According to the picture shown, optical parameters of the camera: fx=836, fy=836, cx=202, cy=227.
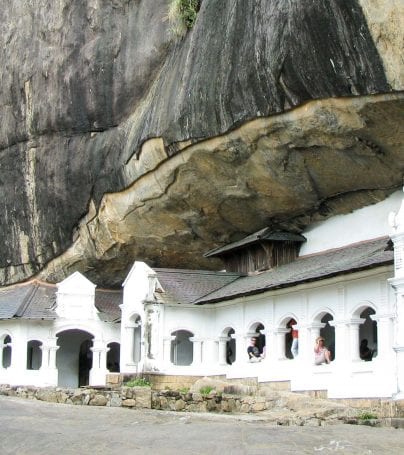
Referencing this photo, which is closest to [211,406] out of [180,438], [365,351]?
[365,351]

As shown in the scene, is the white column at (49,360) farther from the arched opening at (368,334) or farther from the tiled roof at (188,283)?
the arched opening at (368,334)

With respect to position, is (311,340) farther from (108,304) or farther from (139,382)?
(108,304)

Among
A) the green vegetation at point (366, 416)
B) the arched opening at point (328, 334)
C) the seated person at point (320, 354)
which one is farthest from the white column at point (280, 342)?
the green vegetation at point (366, 416)

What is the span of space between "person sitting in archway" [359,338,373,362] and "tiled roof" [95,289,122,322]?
13.2 m

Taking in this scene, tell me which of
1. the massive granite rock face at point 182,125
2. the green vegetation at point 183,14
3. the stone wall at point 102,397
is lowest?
the stone wall at point 102,397

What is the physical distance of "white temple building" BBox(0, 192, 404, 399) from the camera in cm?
2042

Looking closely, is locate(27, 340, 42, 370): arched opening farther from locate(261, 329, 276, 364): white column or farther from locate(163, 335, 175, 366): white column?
locate(261, 329, 276, 364): white column

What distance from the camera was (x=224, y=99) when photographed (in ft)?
72.9

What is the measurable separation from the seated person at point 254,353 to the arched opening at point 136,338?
5.05 m

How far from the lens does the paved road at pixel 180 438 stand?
1154 cm

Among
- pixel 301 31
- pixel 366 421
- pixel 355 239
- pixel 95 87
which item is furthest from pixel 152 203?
pixel 366 421

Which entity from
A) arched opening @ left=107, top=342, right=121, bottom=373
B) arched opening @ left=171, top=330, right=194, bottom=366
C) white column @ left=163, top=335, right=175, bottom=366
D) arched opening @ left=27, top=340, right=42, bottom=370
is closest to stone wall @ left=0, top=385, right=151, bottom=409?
white column @ left=163, top=335, right=175, bottom=366

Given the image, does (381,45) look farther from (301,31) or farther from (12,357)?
(12,357)

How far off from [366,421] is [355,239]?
10609 millimetres
